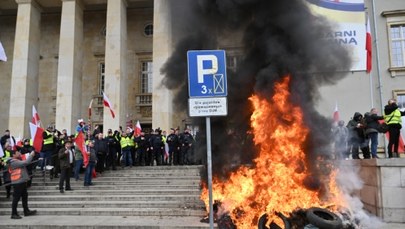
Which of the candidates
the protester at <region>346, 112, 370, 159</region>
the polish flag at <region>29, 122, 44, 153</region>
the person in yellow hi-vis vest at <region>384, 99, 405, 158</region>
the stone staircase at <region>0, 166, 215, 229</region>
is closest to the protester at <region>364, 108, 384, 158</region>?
the protester at <region>346, 112, 370, 159</region>

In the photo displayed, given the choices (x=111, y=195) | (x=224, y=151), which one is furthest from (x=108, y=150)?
(x=224, y=151)

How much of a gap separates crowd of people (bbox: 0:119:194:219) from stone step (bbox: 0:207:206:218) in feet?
2.01

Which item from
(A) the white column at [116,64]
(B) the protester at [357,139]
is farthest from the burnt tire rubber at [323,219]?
(A) the white column at [116,64]

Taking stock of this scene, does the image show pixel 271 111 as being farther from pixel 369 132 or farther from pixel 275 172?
pixel 369 132

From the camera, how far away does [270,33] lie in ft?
24.6

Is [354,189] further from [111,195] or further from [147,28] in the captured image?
[147,28]

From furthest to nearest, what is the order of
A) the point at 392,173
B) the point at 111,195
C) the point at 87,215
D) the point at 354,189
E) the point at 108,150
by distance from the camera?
the point at 108,150 < the point at 111,195 < the point at 87,215 < the point at 354,189 < the point at 392,173

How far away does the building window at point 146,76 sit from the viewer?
2553cm

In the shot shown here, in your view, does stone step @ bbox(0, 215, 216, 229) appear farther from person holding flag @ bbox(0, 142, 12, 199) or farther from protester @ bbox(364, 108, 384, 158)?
protester @ bbox(364, 108, 384, 158)

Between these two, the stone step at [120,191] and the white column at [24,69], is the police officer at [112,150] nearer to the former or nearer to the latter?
the stone step at [120,191]

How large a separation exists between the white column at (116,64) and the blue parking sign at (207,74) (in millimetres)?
15723

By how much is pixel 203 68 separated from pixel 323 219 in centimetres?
325

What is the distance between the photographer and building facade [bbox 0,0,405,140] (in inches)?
800

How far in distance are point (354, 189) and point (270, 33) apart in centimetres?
459
